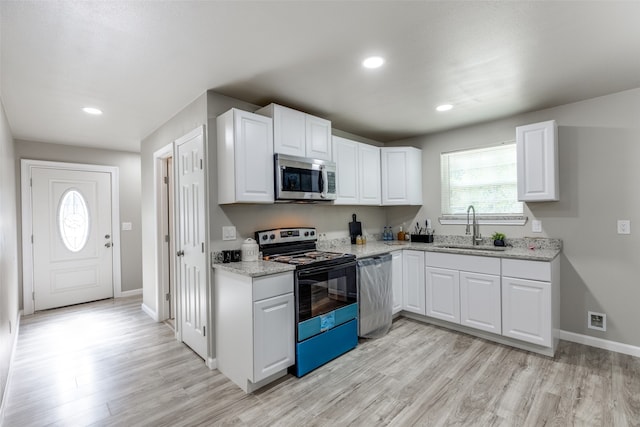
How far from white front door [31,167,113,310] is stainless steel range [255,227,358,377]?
344 cm

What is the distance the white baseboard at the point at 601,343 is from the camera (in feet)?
8.93

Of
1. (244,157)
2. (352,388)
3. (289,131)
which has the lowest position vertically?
(352,388)

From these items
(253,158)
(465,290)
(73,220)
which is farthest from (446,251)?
(73,220)

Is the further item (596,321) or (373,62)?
(596,321)

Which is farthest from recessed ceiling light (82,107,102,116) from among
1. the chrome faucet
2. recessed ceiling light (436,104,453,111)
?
the chrome faucet

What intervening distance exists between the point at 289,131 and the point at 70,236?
4.01 meters

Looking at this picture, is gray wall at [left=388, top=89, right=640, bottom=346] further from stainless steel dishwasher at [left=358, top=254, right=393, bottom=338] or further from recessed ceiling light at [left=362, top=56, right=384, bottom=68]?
recessed ceiling light at [left=362, top=56, right=384, bottom=68]

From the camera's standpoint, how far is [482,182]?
371cm

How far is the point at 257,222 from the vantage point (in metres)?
2.95

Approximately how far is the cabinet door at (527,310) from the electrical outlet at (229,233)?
261 cm

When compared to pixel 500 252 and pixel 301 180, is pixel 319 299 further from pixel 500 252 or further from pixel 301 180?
pixel 500 252

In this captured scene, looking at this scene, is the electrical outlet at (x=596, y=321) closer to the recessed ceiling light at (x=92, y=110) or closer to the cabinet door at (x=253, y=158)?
the cabinet door at (x=253, y=158)

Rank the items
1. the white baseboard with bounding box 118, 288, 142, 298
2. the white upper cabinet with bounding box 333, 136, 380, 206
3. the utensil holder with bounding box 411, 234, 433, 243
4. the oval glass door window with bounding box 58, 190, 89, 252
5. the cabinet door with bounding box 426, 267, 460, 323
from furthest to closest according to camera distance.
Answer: the white baseboard with bounding box 118, 288, 142, 298 < the oval glass door window with bounding box 58, 190, 89, 252 < the utensil holder with bounding box 411, 234, 433, 243 < the white upper cabinet with bounding box 333, 136, 380, 206 < the cabinet door with bounding box 426, 267, 460, 323

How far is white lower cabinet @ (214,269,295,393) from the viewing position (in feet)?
7.16
